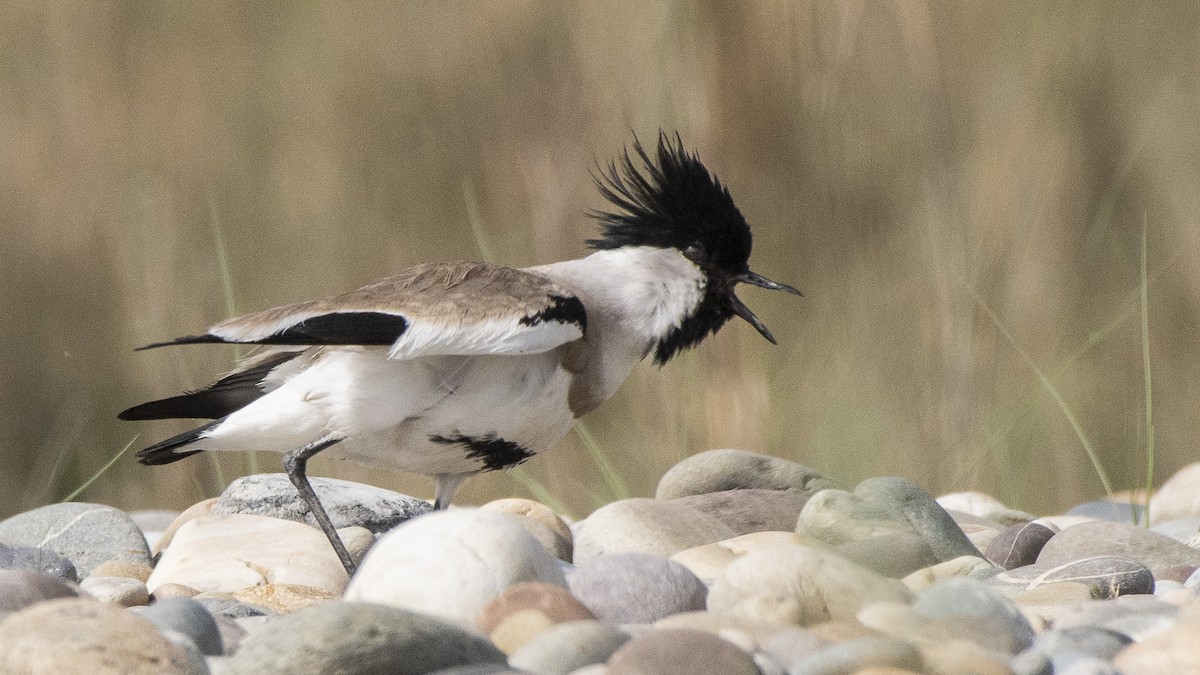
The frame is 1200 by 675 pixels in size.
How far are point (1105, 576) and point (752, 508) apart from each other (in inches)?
50.1

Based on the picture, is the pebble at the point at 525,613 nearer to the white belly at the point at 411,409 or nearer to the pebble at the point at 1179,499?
the white belly at the point at 411,409

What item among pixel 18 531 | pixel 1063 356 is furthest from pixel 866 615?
Result: pixel 1063 356

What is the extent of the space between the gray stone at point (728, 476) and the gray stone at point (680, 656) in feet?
7.64

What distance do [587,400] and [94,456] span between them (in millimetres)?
2682

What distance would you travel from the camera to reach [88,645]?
2252mm

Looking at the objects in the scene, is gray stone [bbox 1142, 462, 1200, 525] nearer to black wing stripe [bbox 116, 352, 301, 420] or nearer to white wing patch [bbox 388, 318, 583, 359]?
white wing patch [bbox 388, 318, 583, 359]

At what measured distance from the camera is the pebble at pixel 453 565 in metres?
2.64

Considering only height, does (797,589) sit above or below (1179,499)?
above

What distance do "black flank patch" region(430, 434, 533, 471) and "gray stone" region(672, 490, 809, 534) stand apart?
2.22 ft

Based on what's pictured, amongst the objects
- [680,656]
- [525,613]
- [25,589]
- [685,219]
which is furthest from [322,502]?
[680,656]

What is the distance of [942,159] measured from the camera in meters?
5.39

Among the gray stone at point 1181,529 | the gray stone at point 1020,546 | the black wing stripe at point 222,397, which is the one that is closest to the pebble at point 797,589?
the gray stone at point 1020,546

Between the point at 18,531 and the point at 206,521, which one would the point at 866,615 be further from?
the point at 18,531

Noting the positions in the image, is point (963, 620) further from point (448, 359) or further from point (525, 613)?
point (448, 359)
